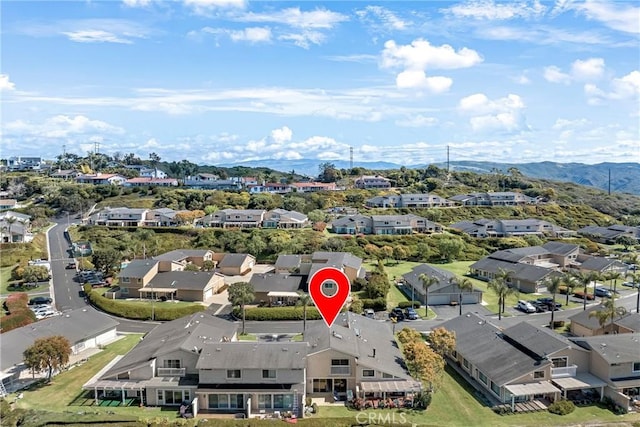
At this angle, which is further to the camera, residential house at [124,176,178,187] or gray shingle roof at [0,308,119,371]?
residential house at [124,176,178,187]

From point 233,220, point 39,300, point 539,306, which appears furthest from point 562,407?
point 233,220

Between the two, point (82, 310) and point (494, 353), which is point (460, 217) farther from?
point (82, 310)

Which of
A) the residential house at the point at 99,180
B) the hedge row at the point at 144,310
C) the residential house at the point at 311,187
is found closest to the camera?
the hedge row at the point at 144,310

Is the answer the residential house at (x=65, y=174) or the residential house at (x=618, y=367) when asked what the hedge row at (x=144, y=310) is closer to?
the residential house at (x=618, y=367)

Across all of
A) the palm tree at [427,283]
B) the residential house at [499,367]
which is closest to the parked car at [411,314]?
the palm tree at [427,283]

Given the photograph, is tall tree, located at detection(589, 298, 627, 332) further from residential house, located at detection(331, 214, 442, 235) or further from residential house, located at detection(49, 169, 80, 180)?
residential house, located at detection(49, 169, 80, 180)

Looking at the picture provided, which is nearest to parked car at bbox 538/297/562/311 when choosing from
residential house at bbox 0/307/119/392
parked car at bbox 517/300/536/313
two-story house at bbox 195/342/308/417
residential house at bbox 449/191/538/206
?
parked car at bbox 517/300/536/313

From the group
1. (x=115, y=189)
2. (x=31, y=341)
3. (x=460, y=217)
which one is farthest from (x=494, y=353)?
(x=115, y=189)
